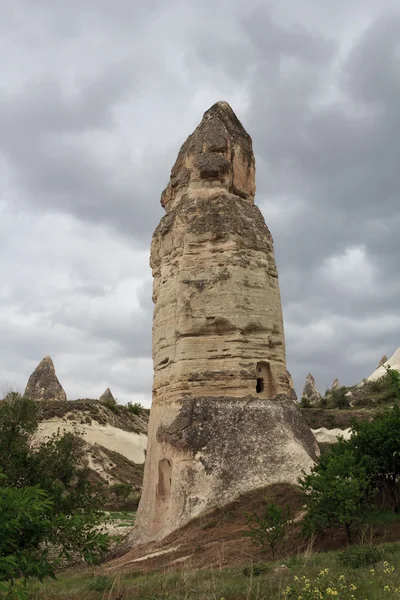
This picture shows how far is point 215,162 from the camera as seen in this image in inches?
642

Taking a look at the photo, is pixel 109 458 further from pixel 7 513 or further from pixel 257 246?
pixel 7 513

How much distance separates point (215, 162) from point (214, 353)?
580 cm

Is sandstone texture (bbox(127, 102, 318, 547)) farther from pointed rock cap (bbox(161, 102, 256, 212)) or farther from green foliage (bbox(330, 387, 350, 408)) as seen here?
green foliage (bbox(330, 387, 350, 408))

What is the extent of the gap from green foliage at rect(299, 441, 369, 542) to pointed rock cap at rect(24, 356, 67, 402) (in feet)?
122

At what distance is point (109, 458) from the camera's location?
29688 mm

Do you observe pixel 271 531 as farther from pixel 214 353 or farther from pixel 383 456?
pixel 214 353

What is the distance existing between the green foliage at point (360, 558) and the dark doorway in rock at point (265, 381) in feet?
22.9

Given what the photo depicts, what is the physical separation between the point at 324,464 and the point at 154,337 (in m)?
7.11

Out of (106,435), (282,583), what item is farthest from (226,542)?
(106,435)

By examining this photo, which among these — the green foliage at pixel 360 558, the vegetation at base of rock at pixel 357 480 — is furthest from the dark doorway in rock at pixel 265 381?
the green foliage at pixel 360 558

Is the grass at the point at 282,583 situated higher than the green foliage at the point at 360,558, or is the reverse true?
the green foliage at the point at 360,558

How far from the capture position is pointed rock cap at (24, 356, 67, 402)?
44.7 m

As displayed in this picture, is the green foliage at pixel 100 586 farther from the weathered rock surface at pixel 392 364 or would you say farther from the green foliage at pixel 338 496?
the weathered rock surface at pixel 392 364

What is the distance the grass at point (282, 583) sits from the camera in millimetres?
5848
